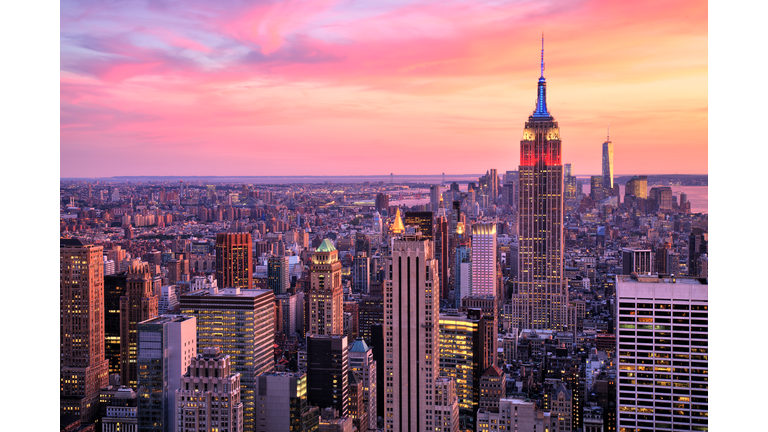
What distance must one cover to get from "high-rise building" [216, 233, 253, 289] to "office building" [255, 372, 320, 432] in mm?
4807

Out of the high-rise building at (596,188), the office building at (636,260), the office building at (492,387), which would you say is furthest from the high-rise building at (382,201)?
the office building at (636,260)

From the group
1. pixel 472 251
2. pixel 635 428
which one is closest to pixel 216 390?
pixel 635 428

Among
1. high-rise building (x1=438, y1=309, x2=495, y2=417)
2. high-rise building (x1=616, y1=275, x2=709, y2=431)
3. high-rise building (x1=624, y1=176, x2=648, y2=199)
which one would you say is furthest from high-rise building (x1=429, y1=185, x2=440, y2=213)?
high-rise building (x1=616, y1=275, x2=709, y2=431)

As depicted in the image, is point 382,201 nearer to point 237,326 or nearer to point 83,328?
point 237,326

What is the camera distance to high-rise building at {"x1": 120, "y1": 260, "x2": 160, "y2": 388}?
11516 millimetres

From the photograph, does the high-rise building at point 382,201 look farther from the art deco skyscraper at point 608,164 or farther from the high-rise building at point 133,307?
the high-rise building at point 133,307

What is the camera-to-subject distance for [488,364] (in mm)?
12781

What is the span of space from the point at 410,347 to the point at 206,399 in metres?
2.95

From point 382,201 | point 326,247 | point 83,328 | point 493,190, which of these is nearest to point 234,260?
point 326,247

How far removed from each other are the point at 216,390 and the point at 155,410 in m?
2.04

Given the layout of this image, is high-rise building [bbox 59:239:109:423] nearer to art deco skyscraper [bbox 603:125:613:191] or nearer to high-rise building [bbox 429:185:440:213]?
high-rise building [bbox 429:185:440:213]

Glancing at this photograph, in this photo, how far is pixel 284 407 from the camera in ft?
30.7
